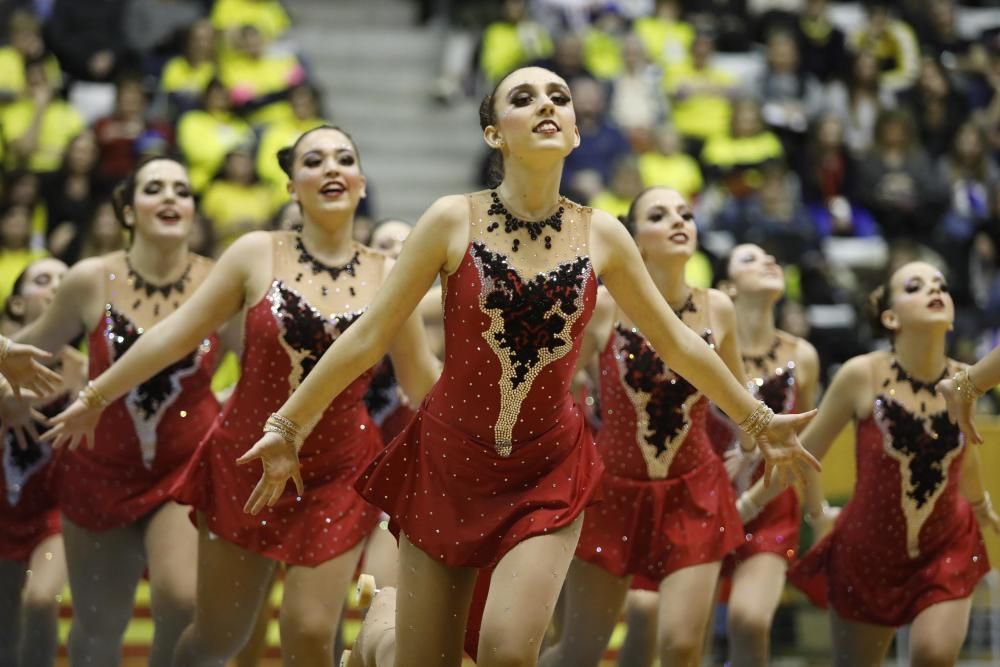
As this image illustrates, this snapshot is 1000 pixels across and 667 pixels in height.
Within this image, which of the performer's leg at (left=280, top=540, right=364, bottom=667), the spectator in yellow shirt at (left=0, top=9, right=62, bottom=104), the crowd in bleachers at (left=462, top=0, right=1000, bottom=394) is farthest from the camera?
the spectator in yellow shirt at (left=0, top=9, right=62, bottom=104)

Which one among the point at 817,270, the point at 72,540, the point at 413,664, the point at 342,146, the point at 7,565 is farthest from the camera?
the point at 817,270

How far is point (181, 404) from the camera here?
549cm

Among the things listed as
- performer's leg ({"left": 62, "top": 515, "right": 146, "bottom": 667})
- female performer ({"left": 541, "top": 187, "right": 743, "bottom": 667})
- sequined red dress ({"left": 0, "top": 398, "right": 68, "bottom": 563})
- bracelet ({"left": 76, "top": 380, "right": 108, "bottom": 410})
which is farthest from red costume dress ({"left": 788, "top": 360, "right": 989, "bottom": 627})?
sequined red dress ({"left": 0, "top": 398, "right": 68, "bottom": 563})

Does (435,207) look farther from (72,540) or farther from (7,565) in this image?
(7,565)

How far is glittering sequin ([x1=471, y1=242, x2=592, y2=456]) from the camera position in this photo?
13.6 feet


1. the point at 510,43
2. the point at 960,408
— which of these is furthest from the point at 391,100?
the point at 960,408

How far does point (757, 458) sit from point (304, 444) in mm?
2071

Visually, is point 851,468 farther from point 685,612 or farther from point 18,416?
point 18,416

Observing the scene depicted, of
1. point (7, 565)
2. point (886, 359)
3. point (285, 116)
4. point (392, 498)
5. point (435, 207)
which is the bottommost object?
point (7, 565)

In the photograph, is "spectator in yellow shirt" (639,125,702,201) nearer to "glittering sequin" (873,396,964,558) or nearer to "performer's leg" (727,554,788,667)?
"performer's leg" (727,554,788,667)

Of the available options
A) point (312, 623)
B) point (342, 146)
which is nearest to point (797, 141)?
point (342, 146)

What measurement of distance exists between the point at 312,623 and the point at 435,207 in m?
1.37

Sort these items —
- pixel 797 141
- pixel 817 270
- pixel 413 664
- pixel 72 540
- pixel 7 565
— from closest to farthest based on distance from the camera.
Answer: pixel 413 664
pixel 72 540
pixel 7 565
pixel 817 270
pixel 797 141

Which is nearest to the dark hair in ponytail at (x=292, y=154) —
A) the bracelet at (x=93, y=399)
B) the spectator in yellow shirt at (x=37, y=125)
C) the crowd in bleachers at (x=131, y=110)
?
the bracelet at (x=93, y=399)
